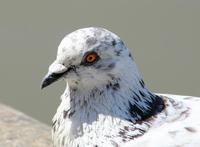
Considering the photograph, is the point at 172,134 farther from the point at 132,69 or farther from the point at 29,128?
the point at 29,128

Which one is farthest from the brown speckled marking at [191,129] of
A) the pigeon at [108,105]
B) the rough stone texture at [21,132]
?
the rough stone texture at [21,132]

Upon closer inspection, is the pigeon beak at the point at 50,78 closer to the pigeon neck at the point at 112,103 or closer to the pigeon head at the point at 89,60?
the pigeon head at the point at 89,60

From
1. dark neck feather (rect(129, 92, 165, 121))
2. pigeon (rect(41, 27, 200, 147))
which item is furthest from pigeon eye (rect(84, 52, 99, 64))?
dark neck feather (rect(129, 92, 165, 121))

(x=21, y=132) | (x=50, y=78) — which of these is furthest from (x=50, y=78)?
(x=21, y=132)

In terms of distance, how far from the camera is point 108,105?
558 cm

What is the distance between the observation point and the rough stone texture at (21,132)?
264 inches

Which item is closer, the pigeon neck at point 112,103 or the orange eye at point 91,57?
the orange eye at point 91,57

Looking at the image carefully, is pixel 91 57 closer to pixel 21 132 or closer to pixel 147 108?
pixel 147 108

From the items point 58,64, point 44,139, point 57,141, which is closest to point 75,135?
point 57,141

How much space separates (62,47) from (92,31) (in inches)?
10.1

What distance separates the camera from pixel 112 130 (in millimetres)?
5500

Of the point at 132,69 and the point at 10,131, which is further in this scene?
the point at 10,131

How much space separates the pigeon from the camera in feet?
17.6

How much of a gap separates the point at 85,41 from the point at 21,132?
69.1 inches
